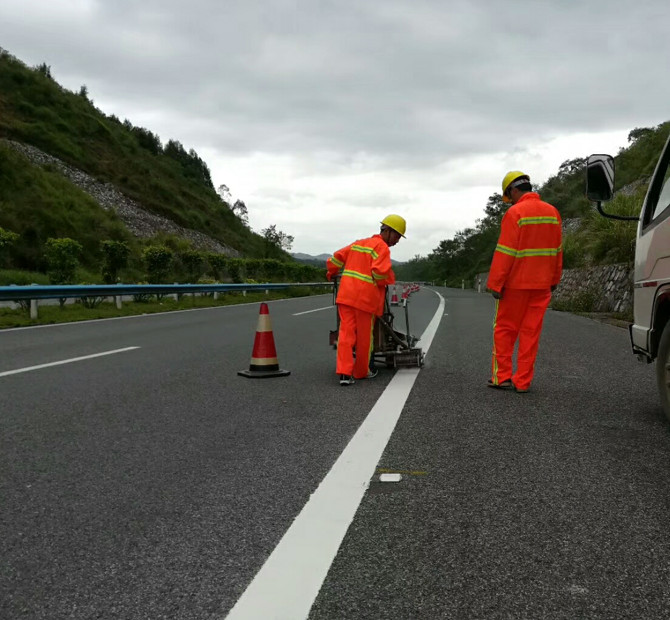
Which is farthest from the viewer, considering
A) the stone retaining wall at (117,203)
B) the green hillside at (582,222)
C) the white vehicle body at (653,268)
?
the stone retaining wall at (117,203)

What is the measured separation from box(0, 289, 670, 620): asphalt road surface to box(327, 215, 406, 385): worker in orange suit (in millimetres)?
420

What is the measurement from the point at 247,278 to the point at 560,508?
3633 centimetres

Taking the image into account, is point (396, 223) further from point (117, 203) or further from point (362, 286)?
point (117, 203)

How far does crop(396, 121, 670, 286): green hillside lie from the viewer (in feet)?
→ 71.2

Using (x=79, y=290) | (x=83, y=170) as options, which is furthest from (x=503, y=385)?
(x=83, y=170)

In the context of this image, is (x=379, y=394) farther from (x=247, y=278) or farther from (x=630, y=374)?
(x=247, y=278)

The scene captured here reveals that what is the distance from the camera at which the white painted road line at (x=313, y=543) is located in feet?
7.36

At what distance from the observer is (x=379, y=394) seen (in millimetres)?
6207

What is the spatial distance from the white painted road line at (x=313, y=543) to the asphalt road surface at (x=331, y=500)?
0.05 feet

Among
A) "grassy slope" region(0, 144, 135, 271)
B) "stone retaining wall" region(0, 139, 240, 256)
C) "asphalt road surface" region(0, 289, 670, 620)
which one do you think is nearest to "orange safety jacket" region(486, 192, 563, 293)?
"asphalt road surface" region(0, 289, 670, 620)

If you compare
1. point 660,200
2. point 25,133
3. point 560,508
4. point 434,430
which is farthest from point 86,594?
point 25,133

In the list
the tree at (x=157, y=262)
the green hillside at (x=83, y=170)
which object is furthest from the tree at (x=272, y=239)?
the tree at (x=157, y=262)

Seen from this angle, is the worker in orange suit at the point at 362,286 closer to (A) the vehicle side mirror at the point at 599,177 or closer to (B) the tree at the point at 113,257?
(A) the vehicle side mirror at the point at 599,177

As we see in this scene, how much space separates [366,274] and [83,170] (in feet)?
207
